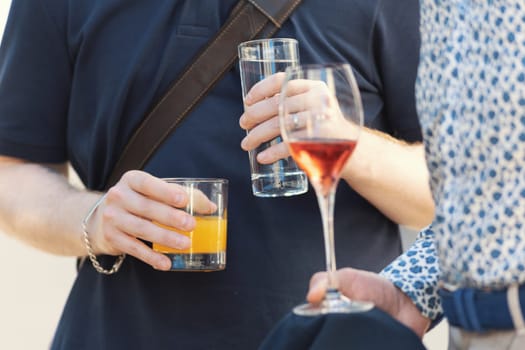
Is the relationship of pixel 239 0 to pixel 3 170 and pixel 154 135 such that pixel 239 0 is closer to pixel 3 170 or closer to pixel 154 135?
pixel 154 135

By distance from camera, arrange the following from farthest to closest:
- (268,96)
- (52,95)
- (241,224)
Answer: (52,95) < (241,224) < (268,96)

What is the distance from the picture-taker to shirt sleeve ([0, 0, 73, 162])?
2686mm

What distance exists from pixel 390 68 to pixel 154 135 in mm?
618

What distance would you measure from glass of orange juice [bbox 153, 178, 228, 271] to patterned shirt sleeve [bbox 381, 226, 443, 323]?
1.94 ft

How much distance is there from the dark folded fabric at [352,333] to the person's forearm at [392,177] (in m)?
1.11

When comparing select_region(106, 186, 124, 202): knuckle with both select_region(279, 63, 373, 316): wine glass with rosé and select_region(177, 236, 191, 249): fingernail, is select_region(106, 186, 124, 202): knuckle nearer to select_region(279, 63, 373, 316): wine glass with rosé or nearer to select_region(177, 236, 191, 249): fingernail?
select_region(177, 236, 191, 249): fingernail

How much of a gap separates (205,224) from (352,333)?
924 mm

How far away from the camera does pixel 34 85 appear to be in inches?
107

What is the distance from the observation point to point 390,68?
8.50ft

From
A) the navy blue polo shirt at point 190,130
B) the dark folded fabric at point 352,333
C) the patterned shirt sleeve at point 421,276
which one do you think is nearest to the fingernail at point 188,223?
the navy blue polo shirt at point 190,130

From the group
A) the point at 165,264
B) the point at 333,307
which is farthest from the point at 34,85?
the point at 333,307

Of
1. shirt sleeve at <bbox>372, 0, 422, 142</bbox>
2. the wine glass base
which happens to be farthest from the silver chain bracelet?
the wine glass base

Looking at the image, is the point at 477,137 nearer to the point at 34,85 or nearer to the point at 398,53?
the point at 398,53

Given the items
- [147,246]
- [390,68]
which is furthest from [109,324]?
[390,68]
